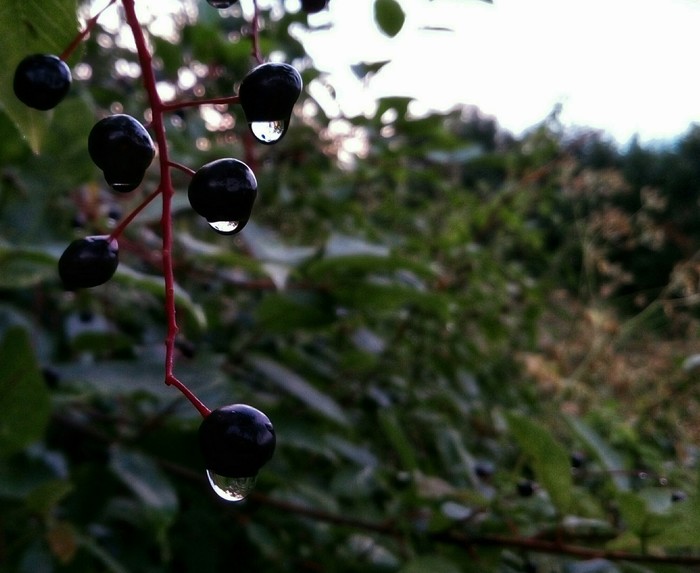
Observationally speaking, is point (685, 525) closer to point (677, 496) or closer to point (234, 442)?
point (677, 496)

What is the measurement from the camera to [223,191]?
0.44 m

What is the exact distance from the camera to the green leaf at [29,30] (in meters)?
0.55

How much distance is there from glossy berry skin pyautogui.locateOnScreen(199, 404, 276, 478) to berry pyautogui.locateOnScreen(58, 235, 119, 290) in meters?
0.14

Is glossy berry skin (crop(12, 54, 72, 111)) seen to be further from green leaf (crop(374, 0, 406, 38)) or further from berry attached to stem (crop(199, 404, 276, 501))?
green leaf (crop(374, 0, 406, 38))

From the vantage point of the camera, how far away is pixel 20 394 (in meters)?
0.94

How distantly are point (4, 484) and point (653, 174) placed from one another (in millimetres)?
12644

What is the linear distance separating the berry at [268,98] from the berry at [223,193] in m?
0.03

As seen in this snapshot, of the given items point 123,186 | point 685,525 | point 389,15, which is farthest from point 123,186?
point 685,525

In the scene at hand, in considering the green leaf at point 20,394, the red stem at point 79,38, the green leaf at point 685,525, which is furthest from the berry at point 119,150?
the green leaf at point 685,525

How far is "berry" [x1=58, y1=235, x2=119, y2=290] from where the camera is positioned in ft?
1.61

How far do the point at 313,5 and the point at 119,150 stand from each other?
258 mm

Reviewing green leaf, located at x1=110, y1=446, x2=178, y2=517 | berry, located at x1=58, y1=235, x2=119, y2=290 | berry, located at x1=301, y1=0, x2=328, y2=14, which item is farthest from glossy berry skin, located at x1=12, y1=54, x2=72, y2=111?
green leaf, located at x1=110, y1=446, x2=178, y2=517

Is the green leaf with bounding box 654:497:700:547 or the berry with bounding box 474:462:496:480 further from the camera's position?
the berry with bounding box 474:462:496:480

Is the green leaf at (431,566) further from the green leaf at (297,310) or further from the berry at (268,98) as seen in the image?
the berry at (268,98)
